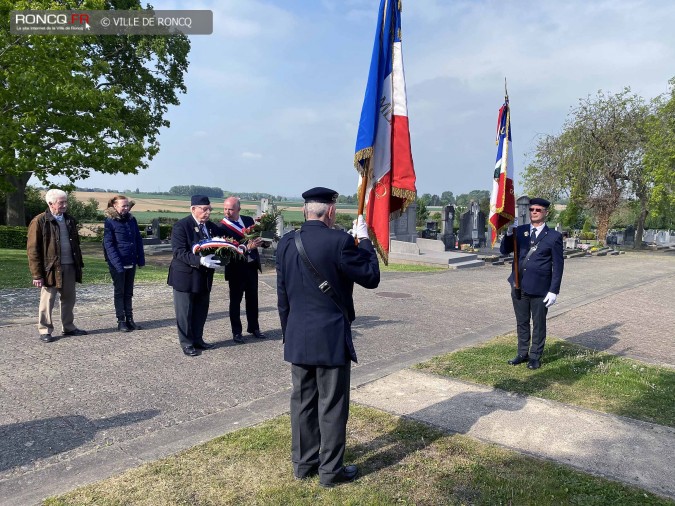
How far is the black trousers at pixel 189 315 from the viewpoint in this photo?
6.35 m

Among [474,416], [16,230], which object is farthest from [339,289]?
[16,230]

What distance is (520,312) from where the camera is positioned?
641 cm

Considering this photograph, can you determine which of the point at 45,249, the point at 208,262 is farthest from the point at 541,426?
the point at 45,249

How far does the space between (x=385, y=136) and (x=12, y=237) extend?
2227 cm

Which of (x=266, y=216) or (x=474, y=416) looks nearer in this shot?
(x=474, y=416)

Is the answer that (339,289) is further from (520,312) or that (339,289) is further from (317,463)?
(520,312)

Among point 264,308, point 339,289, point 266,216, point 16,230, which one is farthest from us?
point 16,230

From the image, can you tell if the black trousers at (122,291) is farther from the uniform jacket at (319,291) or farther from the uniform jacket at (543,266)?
the uniform jacket at (543,266)

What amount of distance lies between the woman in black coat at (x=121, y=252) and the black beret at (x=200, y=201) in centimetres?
146

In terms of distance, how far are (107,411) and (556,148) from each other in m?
36.7

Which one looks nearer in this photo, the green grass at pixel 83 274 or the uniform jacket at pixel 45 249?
the uniform jacket at pixel 45 249

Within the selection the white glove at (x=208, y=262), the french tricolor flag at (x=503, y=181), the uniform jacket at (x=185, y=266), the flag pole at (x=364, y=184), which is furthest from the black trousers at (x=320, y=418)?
the french tricolor flag at (x=503, y=181)

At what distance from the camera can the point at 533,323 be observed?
20.5 ft

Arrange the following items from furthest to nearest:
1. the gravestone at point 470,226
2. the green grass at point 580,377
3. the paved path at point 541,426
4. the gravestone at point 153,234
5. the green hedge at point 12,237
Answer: the gravestone at point 470,226, the gravestone at point 153,234, the green hedge at point 12,237, the green grass at point 580,377, the paved path at point 541,426
